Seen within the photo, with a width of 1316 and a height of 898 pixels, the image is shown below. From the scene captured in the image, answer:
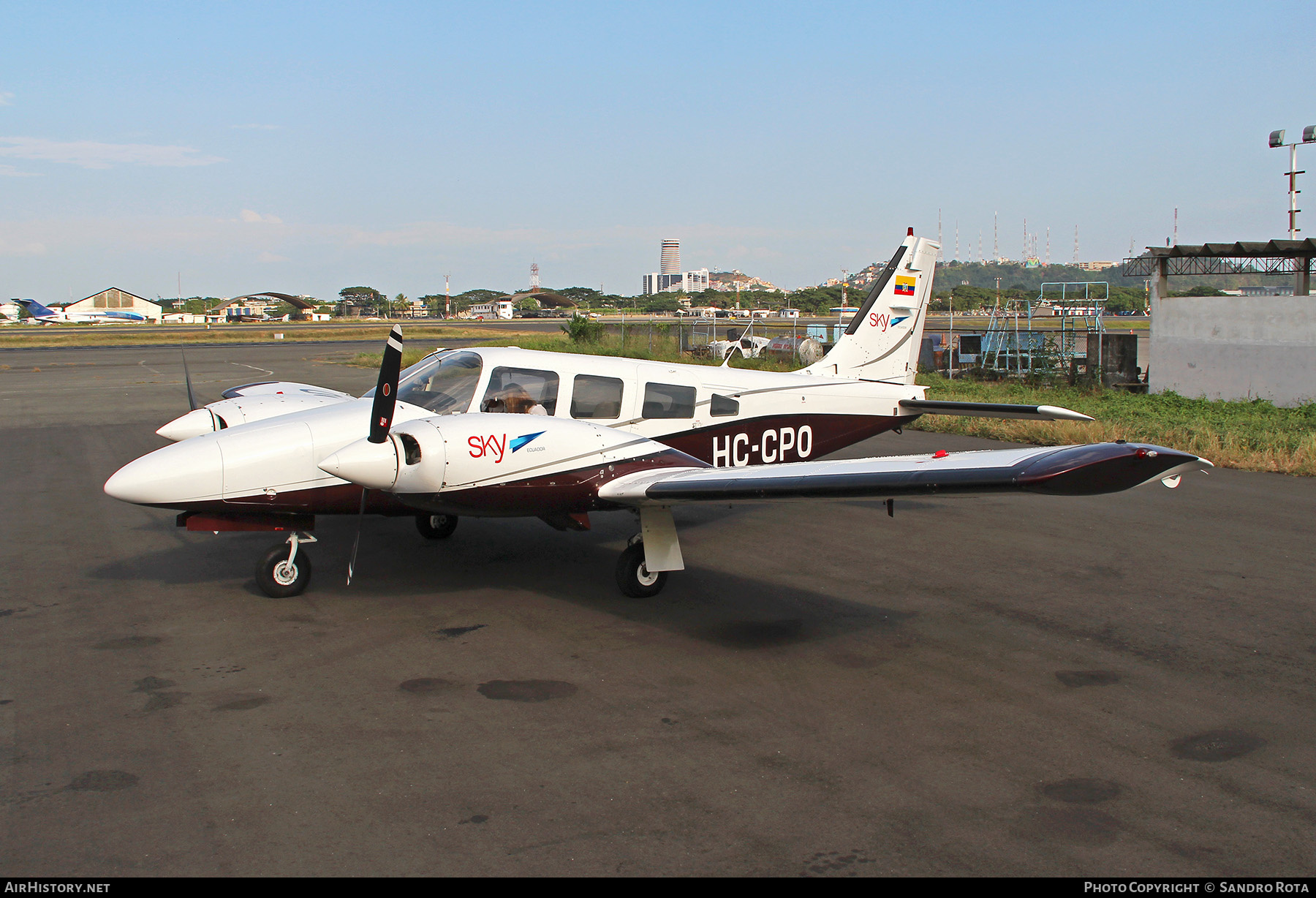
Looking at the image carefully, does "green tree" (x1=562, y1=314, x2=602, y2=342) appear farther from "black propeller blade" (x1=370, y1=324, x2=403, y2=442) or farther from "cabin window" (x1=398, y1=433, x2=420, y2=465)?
"cabin window" (x1=398, y1=433, x2=420, y2=465)

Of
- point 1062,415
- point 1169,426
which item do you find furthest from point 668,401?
point 1169,426

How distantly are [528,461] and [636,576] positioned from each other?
1438mm

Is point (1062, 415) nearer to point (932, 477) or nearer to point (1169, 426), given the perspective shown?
point (932, 477)

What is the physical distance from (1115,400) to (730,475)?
1745cm

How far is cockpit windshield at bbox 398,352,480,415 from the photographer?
337 inches

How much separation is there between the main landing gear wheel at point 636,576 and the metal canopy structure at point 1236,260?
746 inches

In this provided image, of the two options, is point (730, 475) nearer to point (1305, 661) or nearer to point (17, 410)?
point (1305, 661)

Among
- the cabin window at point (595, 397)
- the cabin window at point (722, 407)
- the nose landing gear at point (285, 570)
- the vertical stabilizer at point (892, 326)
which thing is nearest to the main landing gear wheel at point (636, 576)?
the cabin window at point (595, 397)

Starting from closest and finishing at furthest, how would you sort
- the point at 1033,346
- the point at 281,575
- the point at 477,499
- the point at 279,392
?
1. the point at 477,499
2. the point at 281,575
3. the point at 279,392
4. the point at 1033,346

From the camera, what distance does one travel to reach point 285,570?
800 centimetres

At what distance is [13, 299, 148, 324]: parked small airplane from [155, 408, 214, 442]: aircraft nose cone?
421 feet

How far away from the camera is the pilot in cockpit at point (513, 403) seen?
8.64 m

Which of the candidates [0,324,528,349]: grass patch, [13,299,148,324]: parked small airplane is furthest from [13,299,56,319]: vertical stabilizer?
[0,324,528,349]: grass patch

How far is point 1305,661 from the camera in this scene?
6430mm
